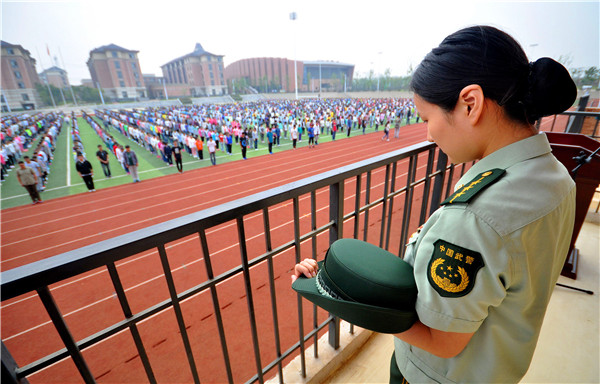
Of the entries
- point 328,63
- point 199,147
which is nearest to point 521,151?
point 199,147

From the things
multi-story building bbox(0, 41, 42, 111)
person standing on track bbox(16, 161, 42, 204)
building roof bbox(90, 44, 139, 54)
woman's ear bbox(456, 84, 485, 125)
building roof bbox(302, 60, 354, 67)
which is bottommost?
person standing on track bbox(16, 161, 42, 204)

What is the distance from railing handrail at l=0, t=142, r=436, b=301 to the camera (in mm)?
727

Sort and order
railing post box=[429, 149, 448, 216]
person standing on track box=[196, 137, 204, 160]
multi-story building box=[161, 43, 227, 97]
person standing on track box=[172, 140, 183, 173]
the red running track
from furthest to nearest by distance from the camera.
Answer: multi-story building box=[161, 43, 227, 97] → person standing on track box=[196, 137, 204, 160] → person standing on track box=[172, 140, 183, 173] → the red running track → railing post box=[429, 149, 448, 216]

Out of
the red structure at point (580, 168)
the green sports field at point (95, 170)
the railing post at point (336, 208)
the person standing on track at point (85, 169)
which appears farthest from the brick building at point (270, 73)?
the railing post at point (336, 208)

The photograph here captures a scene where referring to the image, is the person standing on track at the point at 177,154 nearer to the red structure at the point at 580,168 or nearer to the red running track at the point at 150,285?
the red running track at the point at 150,285

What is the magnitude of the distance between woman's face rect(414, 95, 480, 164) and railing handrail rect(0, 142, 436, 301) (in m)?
0.63

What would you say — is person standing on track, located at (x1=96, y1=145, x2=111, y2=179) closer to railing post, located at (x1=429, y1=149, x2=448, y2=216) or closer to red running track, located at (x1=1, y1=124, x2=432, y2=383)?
red running track, located at (x1=1, y1=124, x2=432, y2=383)

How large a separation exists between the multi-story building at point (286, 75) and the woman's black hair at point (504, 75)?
7549cm

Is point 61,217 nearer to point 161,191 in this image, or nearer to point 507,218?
point 161,191

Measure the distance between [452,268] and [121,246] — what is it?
99 centimetres

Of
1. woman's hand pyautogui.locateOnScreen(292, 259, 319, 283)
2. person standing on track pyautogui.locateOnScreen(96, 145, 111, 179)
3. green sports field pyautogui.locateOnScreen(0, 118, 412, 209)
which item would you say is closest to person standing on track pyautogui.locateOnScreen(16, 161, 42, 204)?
green sports field pyautogui.locateOnScreen(0, 118, 412, 209)

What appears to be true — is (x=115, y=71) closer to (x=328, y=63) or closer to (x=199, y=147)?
(x=328, y=63)

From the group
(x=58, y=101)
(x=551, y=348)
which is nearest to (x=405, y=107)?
(x=551, y=348)

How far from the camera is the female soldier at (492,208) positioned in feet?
2.22
